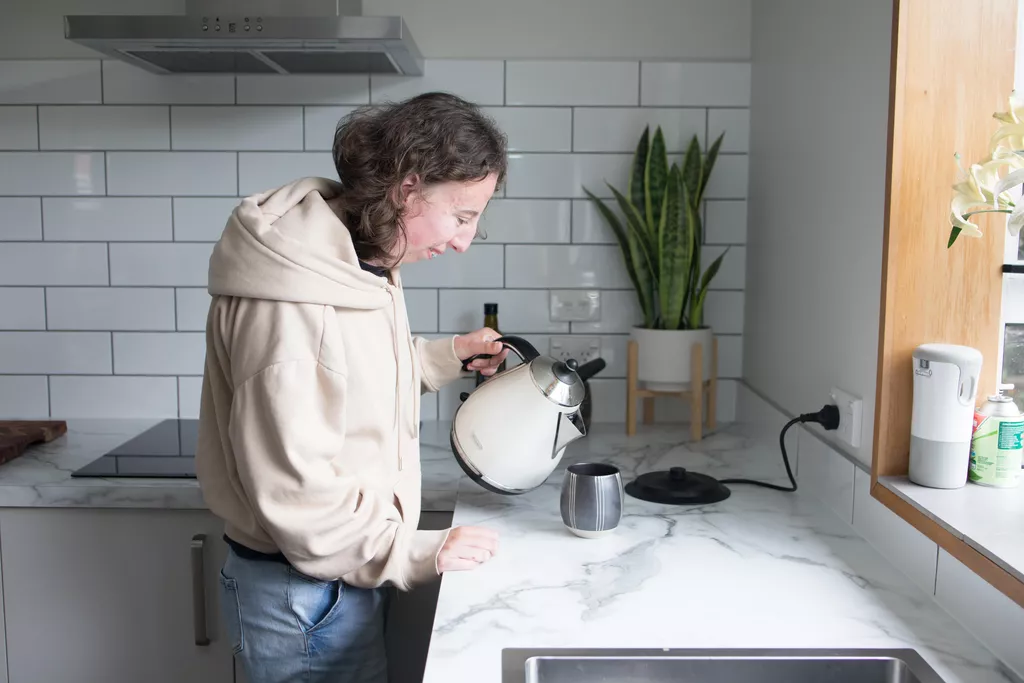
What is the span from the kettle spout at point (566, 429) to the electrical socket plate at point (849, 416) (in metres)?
0.42

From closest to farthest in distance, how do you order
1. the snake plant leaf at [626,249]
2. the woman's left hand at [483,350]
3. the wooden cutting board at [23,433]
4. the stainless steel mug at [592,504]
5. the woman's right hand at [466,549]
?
the woman's right hand at [466,549], the stainless steel mug at [592,504], the woman's left hand at [483,350], the wooden cutting board at [23,433], the snake plant leaf at [626,249]

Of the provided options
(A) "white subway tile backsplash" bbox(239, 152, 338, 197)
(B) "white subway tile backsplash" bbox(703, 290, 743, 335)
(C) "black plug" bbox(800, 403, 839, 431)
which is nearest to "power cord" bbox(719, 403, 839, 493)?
(C) "black plug" bbox(800, 403, 839, 431)

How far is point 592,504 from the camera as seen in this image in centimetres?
125

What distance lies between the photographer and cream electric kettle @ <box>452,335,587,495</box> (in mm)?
1291

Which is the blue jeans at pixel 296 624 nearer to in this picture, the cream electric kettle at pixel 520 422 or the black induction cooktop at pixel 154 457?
the cream electric kettle at pixel 520 422

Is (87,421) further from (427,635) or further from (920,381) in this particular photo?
(920,381)

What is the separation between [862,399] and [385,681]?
2.77ft

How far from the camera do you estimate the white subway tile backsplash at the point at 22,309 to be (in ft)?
6.71

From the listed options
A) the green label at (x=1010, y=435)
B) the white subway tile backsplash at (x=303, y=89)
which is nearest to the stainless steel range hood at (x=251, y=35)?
the white subway tile backsplash at (x=303, y=89)

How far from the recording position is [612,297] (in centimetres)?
207

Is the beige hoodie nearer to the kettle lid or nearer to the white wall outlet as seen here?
the kettle lid

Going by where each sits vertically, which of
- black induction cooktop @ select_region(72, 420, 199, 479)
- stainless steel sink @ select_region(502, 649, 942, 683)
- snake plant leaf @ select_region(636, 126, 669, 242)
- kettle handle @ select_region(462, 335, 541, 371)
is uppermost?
snake plant leaf @ select_region(636, 126, 669, 242)

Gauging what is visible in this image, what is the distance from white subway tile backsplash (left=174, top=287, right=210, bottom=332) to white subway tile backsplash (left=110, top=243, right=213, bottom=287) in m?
0.02

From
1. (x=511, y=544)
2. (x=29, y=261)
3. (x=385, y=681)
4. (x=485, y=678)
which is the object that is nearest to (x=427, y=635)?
(x=385, y=681)
